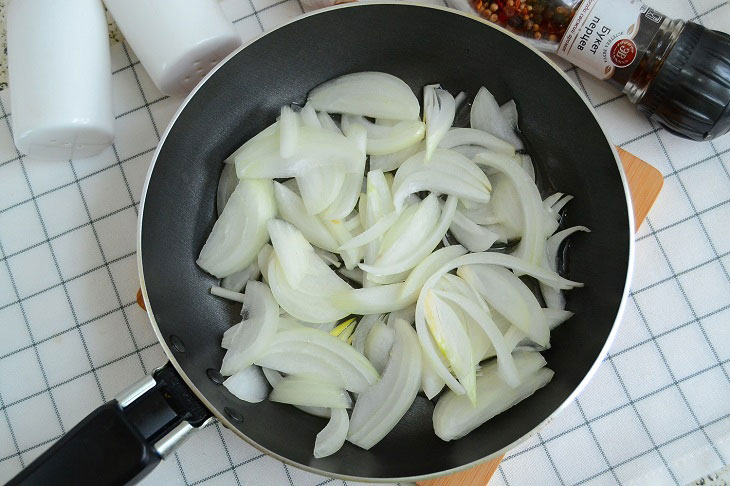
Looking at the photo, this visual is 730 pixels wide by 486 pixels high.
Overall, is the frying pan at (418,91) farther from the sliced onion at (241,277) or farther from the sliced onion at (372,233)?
the sliced onion at (372,233)

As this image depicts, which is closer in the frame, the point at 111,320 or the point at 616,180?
the point at 616,180

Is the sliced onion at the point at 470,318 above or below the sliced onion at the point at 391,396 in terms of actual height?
above

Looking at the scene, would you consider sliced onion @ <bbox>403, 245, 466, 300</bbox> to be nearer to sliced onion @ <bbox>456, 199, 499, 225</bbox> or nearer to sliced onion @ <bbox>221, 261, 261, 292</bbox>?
sliced onion @ <bbox>456, 199, 499, 225</bbox>

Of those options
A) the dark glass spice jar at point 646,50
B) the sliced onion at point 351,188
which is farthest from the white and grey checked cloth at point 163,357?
the sliced onion at point 351,188

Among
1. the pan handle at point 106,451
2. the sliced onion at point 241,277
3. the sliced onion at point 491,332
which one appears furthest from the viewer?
the sliced onion at point 241,277

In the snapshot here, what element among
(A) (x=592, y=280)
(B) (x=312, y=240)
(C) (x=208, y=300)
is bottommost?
(C) (x=208, y=300)

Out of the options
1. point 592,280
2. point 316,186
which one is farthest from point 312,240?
point 592,280

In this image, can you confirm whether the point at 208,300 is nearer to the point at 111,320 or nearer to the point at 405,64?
the point at 111,320
